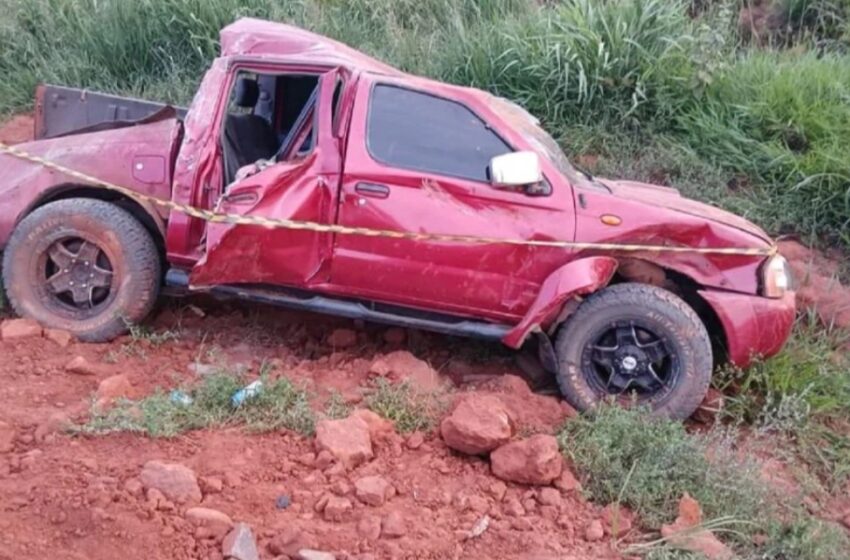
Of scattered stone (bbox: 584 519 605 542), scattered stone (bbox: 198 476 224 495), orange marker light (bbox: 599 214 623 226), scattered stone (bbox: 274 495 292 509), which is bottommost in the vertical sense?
scattered stone (bbox: 584 519 605 542)

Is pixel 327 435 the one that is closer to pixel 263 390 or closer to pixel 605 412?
pixel 263 390

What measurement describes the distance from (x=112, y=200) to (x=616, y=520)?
11.2 feet

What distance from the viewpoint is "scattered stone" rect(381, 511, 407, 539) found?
4.42 m

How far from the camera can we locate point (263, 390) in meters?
5.33

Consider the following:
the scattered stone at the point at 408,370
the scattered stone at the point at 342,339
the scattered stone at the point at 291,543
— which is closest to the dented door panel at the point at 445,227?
the scattered stone at the point at 408,370

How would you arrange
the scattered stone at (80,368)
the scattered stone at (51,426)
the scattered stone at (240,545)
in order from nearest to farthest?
the scattered stone at (240,545) < the scattered stone at (51,426) < the scattered stone at (80,368)

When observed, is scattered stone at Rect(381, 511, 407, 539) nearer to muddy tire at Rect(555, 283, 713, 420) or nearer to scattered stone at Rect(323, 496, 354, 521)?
scattered stone at Rect(323, 496, 354, 521)

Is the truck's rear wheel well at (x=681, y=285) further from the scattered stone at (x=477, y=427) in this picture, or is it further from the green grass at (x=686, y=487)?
the scattered stone at (x=477, y=427)

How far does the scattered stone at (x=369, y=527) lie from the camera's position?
4.39 m

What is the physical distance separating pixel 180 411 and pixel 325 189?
137 centimetres

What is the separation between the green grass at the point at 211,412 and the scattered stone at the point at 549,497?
1115mm

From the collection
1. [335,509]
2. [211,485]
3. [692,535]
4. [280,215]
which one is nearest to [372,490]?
[335,509]

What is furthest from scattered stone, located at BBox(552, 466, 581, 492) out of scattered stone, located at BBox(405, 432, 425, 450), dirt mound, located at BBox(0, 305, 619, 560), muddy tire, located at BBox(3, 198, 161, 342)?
muddy tire, located at BBox(3, 198, 161, 342)

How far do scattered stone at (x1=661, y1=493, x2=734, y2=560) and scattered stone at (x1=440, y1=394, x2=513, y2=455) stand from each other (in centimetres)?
84
